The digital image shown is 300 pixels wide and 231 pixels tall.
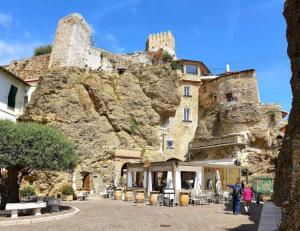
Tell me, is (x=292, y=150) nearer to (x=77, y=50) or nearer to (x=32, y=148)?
(x=32, y=148)

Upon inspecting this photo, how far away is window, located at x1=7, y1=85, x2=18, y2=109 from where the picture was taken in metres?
31.1

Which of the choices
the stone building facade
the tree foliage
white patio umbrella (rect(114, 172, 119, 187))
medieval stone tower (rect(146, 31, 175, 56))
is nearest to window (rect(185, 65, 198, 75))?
the stone building facade

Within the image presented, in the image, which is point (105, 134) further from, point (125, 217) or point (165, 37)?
point (165, 37)

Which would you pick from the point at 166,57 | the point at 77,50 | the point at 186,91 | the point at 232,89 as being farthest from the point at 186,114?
the point at 77,50

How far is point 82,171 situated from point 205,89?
18778 millimetres

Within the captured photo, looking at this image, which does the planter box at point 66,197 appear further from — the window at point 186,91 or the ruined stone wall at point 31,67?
the window at point 186,91

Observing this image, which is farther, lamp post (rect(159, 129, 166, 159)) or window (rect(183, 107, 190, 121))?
window (rect(183, 107, 190, 121))

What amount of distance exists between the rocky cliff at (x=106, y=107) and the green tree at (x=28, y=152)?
1424 cm

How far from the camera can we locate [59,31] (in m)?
37.5

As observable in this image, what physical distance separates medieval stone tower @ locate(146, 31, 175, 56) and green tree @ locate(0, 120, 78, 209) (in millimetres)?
45385

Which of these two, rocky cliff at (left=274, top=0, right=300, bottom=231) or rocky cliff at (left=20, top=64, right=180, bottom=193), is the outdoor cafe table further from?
rocky cliff at (left=274, top=0, right=300, bottom=231)

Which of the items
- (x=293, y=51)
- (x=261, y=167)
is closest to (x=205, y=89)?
(x=261, y=167)

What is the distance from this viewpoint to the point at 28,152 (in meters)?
15.6

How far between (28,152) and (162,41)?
4798 cm
